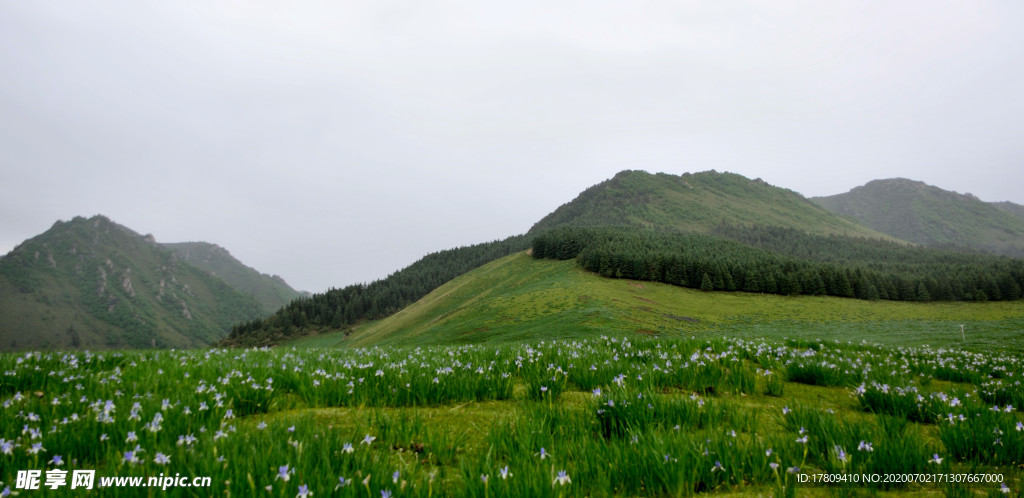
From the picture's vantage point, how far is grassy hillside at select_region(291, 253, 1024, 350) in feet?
159

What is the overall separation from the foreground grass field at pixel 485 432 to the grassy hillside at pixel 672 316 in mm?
38718

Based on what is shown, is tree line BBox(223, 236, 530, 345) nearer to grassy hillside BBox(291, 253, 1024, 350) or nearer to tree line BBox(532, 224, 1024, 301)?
grassy hillside BBox(291, 253, 1024, 350)

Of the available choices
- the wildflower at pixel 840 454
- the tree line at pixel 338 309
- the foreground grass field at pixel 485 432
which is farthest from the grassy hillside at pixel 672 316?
the tree line at pixel 338 309

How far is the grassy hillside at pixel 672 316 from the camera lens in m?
48.4

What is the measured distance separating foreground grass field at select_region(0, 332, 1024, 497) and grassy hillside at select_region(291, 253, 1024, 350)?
3872 centimetres

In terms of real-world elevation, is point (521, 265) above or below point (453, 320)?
above

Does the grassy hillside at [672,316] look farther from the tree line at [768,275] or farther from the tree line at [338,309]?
the tree line at [338,309]

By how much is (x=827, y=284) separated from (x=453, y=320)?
284 feet

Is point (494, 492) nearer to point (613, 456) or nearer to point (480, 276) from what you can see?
point (613, 456)

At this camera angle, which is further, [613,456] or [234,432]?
[234,432]

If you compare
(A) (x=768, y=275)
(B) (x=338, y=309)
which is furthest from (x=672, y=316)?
(B) (x=338, y=309)

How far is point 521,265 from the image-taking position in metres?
120

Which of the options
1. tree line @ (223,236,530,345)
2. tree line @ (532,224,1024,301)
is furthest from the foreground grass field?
tree line @ (223,236,530,345)

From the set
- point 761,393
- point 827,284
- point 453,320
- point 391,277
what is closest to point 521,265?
point 453,320
